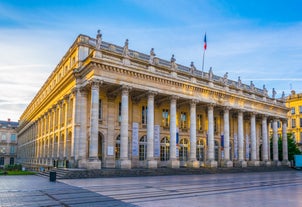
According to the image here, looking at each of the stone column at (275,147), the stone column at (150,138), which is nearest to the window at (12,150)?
the stone column at (150,138)

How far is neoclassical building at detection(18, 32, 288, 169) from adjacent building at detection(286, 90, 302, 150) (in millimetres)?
23281

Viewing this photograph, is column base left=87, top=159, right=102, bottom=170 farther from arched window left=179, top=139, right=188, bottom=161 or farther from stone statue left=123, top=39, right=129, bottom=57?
arched window left=179, top=139, right=188, bottom=161

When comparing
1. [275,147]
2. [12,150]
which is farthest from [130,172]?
[12,150]

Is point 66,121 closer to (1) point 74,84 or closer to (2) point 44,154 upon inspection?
(1) point 74,84

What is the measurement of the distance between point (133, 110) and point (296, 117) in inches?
1790

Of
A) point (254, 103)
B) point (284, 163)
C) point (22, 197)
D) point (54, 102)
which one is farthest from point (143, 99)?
point (284, 163)

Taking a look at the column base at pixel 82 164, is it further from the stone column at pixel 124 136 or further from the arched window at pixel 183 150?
the arched window at pixel 183 150

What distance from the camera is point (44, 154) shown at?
46.3 meters

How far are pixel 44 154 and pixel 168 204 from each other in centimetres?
3873

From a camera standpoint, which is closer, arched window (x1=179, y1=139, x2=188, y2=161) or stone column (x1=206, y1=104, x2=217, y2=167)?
stone column (x1=206, y1=104, x2=217, y2=167)

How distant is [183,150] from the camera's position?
40344mm

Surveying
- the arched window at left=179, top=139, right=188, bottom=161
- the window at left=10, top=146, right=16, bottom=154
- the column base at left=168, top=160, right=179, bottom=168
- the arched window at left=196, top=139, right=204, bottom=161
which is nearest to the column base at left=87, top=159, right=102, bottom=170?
the column base at left=168, top=160, right=179, bottom=168

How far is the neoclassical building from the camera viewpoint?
98.2ft

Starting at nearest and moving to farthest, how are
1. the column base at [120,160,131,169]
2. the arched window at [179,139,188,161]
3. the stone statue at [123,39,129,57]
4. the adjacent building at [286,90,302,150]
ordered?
the column base at [120,160,131,169] → the stone statue at [123,39,129,57] → the arched window at [179,139,188,161] → the adjacent building at [286,90,302,150]
